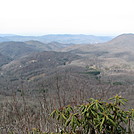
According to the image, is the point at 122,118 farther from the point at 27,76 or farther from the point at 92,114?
the point at 27,76

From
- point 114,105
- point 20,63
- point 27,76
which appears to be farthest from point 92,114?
point 20,63

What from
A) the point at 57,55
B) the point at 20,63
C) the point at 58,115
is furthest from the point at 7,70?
the point at 58,115

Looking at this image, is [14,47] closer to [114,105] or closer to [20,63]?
[20,63]

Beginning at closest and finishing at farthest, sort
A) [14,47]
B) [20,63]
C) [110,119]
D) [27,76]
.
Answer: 1. [110,119]
2. [27,76]
3. [20,63]
4. [14,47]

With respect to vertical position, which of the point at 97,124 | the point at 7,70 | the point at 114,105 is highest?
the point at 114,105

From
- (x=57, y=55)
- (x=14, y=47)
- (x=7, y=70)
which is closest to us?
(x=7, y=70)

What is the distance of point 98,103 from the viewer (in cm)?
305

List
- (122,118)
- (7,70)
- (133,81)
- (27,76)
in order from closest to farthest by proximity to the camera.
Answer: (122,118), (133,81), (27,76), (7,70)

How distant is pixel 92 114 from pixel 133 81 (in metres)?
70.0

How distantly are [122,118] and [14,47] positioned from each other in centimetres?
20297

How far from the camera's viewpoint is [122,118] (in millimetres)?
3182

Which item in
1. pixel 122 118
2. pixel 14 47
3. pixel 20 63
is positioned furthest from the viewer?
pixel 14 47

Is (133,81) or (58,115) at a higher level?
(58,115)

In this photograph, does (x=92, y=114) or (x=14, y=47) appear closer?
(x=92, y=114)
